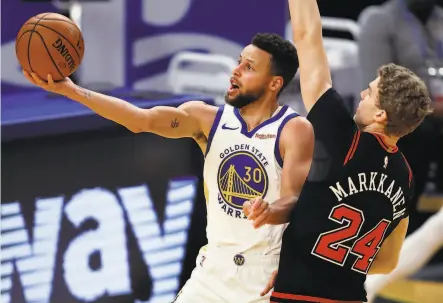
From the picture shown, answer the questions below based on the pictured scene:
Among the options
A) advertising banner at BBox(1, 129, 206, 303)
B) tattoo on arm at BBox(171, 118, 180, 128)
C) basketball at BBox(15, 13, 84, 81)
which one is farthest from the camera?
advertising banner at BBox(1, 129, 206, 303)

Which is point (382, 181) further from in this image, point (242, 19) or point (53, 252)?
point (242, 19)

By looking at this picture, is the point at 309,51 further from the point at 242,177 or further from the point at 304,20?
the point at 242,177

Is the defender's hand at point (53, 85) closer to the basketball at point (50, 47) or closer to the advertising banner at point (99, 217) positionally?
the basketball at point (50, 47)

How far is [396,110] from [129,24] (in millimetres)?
4542

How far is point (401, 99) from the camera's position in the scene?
4156 mm

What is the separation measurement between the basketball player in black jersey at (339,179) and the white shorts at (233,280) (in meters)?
0.07

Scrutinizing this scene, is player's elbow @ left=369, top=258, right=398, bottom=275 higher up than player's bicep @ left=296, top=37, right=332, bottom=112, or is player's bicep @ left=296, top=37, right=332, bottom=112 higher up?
player's bicep @ left=296, top=37, right=332, bottom=112

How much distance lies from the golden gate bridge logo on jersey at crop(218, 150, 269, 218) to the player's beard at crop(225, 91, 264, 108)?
0.63ft

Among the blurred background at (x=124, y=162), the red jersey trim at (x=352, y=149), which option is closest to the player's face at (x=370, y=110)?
the red jersey trim at (x=352, y=149)

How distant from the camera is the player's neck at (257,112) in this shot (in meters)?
4.39

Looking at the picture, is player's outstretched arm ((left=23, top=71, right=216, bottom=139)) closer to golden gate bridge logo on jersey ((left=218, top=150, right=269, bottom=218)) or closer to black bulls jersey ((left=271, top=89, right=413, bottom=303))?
golden gate bridge logo on jersey ((left=218, top=150, right=269, bottom=218))

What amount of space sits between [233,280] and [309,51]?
0.94 meters

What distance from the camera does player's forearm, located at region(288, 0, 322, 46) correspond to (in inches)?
167

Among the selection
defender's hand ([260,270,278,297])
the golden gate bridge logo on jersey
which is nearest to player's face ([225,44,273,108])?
the golden gate bridge logo on jersey
